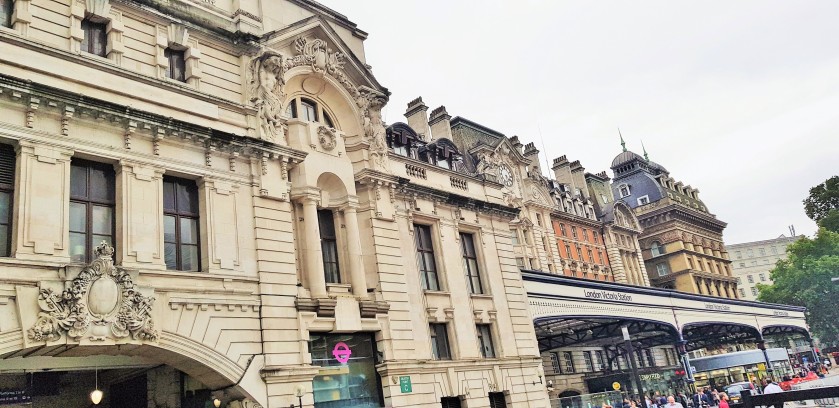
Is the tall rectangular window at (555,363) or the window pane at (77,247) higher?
the window pane at (77,247)

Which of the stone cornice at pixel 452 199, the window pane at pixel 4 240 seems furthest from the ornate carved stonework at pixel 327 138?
the window pane at pixel 4 240

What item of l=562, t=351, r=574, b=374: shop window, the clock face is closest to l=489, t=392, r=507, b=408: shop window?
l=562, t=351, r=574, b=374: shop window

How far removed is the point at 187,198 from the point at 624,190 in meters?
75.3

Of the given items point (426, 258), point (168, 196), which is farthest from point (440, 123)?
point (168, 196)

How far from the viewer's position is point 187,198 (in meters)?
19.4

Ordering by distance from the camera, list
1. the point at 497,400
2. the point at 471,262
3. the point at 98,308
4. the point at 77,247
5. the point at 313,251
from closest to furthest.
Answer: the point at 98,308 < the point at 77,247 < the point at 313,251 < the point at 497,400 < the point at 471,262

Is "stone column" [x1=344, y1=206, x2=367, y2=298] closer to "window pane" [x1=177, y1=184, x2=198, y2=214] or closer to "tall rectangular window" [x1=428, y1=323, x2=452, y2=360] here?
"tall rectangular window" [x1=428, y1=323, x2=452, y2=360]

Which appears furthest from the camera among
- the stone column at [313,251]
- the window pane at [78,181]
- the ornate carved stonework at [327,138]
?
the ornate carved stonework at [327,138]

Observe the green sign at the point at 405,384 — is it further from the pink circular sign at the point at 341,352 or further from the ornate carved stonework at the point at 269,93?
the ornate carved stonework at the point at 269,93

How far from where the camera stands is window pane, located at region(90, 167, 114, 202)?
17219mm

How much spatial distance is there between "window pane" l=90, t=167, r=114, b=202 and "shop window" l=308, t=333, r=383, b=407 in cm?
775

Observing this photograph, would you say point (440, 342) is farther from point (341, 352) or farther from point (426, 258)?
point (341, 352)

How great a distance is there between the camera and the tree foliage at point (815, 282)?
71688mm

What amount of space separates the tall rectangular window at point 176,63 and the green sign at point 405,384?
13145mm
